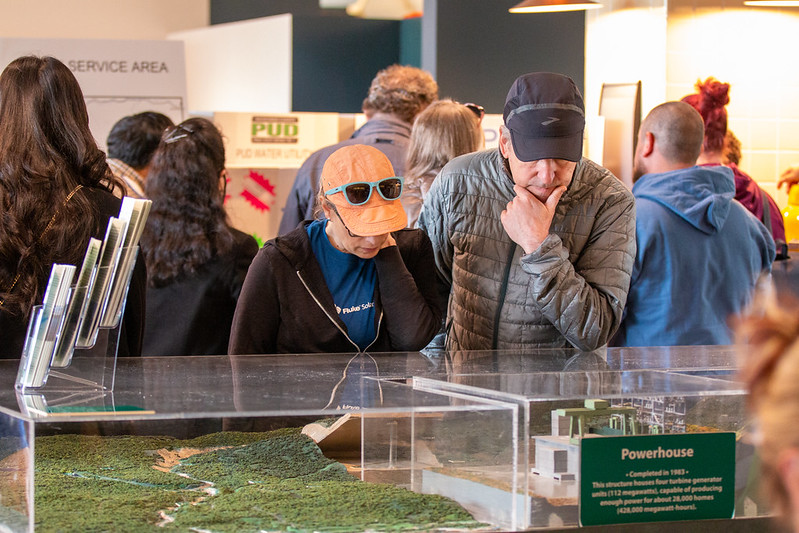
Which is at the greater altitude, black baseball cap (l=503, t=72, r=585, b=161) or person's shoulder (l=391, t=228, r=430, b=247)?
black baseball cap (l=503, t=72, r=585, b=161)

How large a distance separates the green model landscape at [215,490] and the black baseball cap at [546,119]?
847 mm

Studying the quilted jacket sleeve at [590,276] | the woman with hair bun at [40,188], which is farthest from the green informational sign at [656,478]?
the woman with hair bun at [40,188]

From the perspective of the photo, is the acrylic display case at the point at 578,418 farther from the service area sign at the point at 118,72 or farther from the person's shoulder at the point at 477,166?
the service area sign at the point at 118,72

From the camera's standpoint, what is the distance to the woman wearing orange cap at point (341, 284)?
7.47 feet

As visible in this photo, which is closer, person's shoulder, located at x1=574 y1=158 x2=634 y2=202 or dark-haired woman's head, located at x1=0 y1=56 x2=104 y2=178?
dark-haired woman's head, located at x1=0 y1=56 x2=104 y2=178

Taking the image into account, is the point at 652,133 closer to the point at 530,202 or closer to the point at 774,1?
the point at 530,202

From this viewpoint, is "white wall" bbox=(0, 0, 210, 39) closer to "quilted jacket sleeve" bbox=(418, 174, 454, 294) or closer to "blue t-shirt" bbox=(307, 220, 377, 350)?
"quilted jacket sleeve" bbox=(418, 174, 454, 294)

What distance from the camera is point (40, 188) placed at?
217 centimetres

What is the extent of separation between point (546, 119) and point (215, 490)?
1085 mm

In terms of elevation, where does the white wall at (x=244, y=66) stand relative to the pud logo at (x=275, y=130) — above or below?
above

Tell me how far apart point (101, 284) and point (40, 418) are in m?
0.40

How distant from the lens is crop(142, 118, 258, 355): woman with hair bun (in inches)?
124

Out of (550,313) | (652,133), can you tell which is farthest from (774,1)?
(550,313)

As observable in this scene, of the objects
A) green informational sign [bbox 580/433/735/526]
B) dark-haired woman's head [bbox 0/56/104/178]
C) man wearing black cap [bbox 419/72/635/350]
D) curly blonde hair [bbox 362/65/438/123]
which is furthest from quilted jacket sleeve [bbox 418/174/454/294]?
curly blonde hair [bbox 362/65/438/123]
